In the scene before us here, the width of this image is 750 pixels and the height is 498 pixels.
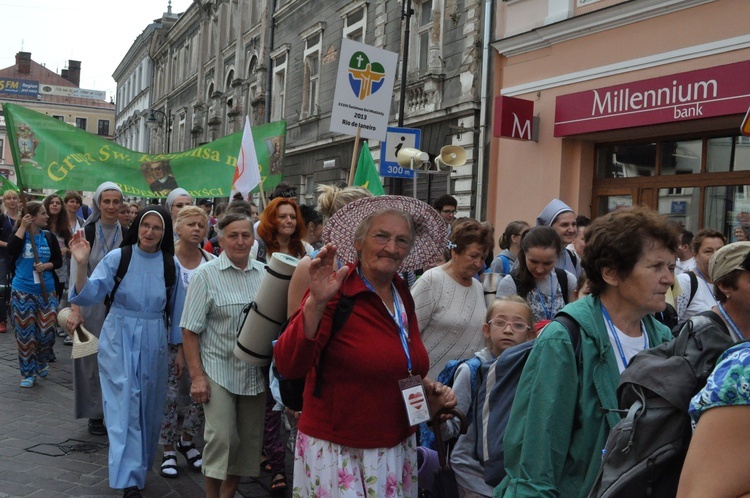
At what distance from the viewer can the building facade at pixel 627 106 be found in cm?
1003

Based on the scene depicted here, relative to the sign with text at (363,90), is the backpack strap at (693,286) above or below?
below

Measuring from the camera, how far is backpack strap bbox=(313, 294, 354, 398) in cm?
309

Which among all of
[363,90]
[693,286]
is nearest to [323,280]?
[693,286]

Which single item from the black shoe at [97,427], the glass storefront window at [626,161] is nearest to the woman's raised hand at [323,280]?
the black shoe at [97,427]

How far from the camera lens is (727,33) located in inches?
390

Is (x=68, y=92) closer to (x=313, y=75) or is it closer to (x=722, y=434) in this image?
(x=313, y=75)

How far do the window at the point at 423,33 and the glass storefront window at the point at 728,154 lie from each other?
23.6 ft

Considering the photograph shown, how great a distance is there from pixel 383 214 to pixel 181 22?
4053 centimetres

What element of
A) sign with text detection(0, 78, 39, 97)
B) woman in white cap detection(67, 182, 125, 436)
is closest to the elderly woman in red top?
woman in white cap detection(67, 182, 125, 436)

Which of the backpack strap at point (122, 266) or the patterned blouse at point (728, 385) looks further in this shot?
the backpack strap at point (122, 266)

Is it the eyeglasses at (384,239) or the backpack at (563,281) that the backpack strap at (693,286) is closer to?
the backpack at (563,281)

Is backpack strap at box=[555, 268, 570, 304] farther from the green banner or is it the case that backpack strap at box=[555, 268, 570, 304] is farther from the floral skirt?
the green banner

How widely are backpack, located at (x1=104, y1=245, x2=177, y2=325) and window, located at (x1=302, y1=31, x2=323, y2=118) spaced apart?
Result: 17423 millimetres

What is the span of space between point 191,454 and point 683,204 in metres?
7.97
